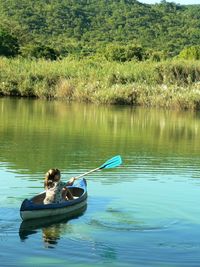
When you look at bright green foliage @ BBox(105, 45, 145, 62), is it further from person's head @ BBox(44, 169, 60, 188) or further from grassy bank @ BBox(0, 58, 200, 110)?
person's head @ BBox(44, 169, 60, 188)

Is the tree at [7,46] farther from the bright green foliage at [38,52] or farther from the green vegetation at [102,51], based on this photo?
the bright green foliage at [38,52]

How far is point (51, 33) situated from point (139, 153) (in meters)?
66.4

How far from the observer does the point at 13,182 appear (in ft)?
42.4

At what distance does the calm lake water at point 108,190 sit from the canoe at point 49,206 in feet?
0.64

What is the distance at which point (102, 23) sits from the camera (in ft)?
300

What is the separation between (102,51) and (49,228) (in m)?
56.5

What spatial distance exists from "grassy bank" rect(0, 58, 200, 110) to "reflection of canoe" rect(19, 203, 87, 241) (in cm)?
2439

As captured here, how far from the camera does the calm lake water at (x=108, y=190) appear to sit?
8.67m

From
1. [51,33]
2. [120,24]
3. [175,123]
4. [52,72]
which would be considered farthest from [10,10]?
[175,123]

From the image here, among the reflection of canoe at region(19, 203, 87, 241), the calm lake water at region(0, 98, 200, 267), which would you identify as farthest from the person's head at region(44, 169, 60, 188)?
the calm lake water at region(0, 98, 200, 267)

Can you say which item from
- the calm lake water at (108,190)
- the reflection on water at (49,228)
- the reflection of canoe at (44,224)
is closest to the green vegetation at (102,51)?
the calm lake water at (108,190)

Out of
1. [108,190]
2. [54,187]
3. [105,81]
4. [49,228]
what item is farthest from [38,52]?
[49,228]

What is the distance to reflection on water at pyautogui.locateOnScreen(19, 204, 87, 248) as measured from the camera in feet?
30.2

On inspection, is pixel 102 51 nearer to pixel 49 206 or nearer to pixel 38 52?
pixel 38 52
